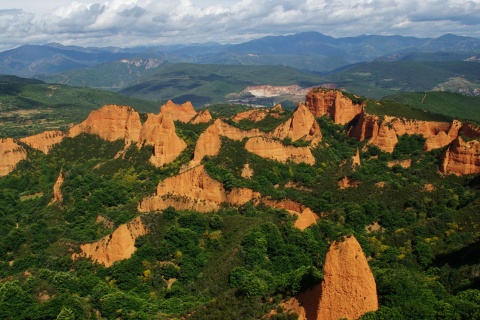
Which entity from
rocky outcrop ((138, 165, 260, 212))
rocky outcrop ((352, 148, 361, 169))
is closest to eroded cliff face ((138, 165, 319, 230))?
rocky outcrop ((138, 165, 260, 212))

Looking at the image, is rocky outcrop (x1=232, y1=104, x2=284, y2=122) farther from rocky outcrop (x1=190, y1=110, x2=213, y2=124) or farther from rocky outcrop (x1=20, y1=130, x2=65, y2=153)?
rocky outcrop (x1=20, y1=130, x2=65, y2=153)

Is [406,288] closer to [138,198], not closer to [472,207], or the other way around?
[472,207]

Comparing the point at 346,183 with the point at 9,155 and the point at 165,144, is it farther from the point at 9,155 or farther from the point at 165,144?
the point at 9,155

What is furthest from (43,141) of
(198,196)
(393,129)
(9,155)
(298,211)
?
(393,129)

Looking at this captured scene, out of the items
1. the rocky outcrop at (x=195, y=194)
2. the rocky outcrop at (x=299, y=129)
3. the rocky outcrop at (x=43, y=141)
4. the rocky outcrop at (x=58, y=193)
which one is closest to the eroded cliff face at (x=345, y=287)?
the rocky outcrop at (x=195, y=194)

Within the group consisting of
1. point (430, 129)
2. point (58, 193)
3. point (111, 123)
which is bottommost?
point (58, 193)

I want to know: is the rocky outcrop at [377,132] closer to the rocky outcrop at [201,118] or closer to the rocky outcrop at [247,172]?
the rocky outcrop at [247,172]
